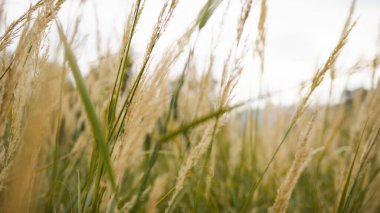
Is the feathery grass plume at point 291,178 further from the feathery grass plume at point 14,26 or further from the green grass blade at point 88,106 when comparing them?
the feathery grass plume at point 14,26

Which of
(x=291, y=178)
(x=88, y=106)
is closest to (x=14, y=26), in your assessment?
(x=88, y=106)

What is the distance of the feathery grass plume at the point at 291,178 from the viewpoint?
84 centimetres

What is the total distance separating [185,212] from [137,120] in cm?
115

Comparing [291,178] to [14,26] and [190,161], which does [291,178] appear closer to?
[190,161]

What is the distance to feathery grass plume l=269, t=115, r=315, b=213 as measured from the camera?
2.75ft

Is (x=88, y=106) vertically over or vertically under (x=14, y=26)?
under

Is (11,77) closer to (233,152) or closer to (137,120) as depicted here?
(137,120)

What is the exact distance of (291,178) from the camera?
85 cm

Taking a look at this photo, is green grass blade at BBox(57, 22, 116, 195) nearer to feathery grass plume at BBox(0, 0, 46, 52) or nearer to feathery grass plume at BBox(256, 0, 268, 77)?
feathery grass plume at BBox(0, 0, 46, 52)

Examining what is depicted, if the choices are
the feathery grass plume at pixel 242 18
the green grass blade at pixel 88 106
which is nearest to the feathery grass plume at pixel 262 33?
the feathery grass plume at pixel 242 18

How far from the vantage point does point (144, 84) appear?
28.8 inches

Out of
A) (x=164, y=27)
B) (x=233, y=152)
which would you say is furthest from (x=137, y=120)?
(x=233, y=152)

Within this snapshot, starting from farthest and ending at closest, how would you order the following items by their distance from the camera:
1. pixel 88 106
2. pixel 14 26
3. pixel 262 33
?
pixel 262 33 → pixel 14 26 → pixel 88 106

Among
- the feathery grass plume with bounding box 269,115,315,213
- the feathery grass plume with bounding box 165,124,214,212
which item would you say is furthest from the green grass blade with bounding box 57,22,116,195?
the feathery grass plume with bounding box 269,115,315,213
